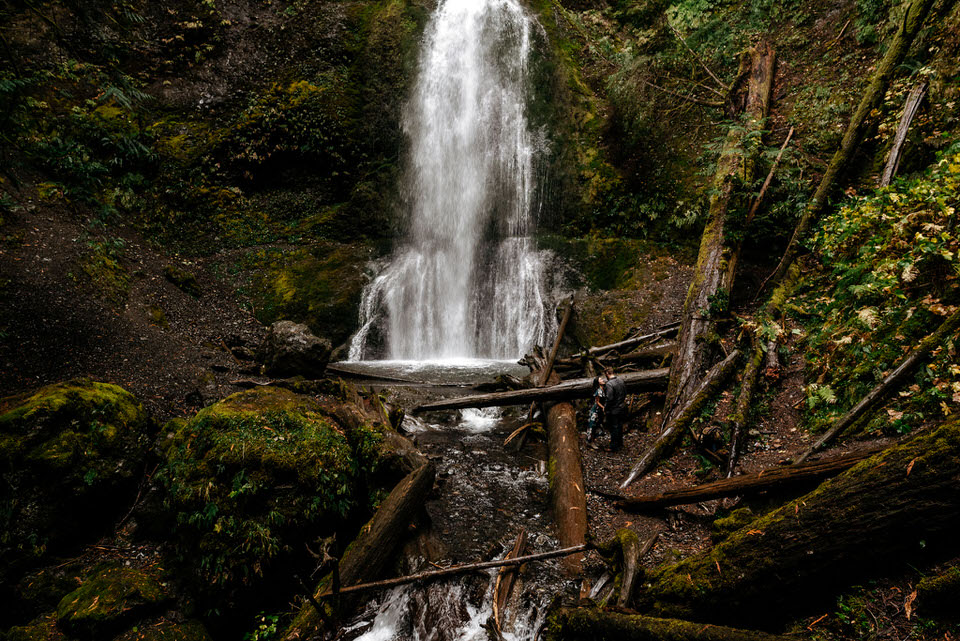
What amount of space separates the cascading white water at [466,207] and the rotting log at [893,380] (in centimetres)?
958

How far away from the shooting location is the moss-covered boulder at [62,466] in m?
4.13

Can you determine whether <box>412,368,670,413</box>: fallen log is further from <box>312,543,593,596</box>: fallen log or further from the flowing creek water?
<box>312,543,593,596</box>: fallen log

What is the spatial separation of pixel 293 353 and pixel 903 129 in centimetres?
1178

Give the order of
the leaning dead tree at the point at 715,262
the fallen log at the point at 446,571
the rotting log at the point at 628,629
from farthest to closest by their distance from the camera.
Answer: the leaning dead tree at the point at 715,262, the fallen log at the point at 446,571, the rotting log at the point at 628,629

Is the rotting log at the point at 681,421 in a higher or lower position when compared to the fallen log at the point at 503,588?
higher

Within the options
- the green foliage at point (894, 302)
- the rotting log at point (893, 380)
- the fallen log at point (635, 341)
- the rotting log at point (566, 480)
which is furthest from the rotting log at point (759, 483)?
the fallen log at point (635, 341)

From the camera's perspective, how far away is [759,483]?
362 cm

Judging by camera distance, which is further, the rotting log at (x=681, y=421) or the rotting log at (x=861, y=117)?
the rotting log at (x=861, y=117)

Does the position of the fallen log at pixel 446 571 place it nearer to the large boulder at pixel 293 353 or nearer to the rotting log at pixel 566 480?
the rotting log at pixel 566 480

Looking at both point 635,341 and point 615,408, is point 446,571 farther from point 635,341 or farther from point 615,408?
point 635,341

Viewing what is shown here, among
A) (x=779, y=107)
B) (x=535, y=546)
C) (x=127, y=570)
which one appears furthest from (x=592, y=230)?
(x=127, y=570)

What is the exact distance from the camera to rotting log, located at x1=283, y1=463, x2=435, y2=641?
360 centimetres

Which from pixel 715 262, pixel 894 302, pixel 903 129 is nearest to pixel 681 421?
pixel 894 302

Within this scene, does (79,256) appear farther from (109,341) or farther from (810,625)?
(810,625)
